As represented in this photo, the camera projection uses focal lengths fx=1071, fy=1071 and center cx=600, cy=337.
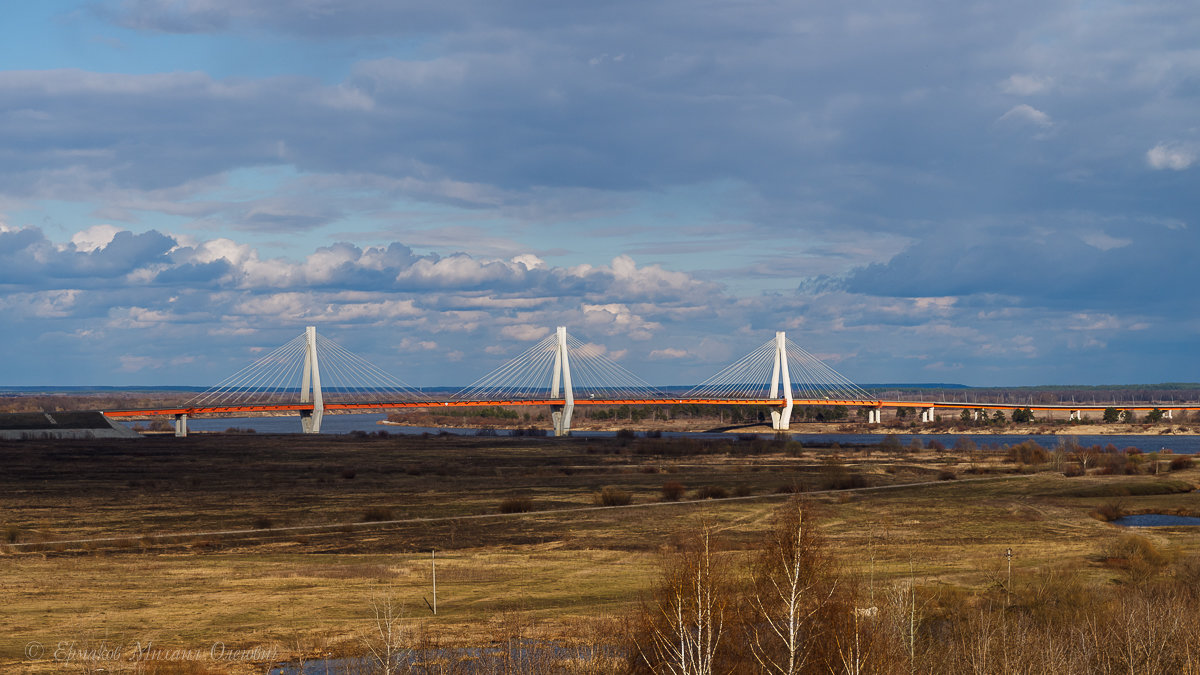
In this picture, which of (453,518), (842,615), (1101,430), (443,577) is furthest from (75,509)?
(1101,430)

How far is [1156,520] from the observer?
56406 mm

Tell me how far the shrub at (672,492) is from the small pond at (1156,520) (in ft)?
78.7

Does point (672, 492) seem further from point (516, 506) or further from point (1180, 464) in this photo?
point (1180, 464)

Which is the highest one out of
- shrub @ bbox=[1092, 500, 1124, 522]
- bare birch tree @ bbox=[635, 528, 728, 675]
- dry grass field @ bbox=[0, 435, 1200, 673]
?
bare birch tree @ bbox=[635, 528, 728, 675]

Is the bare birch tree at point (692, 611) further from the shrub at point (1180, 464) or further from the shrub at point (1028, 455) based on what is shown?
the shrub at point (1028, 455)

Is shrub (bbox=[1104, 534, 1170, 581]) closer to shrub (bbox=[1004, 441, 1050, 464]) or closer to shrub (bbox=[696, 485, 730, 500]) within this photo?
shrub (bbox=[696, 485, 730, 500])

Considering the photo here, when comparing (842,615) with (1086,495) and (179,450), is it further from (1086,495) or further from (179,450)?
(179,450)

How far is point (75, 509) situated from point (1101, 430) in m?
149

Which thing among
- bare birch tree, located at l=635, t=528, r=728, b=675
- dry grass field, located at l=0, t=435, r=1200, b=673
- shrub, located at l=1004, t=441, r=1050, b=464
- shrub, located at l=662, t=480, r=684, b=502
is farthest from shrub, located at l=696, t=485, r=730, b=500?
bare birch tree, located at l=635, t=528, r=728, b=675

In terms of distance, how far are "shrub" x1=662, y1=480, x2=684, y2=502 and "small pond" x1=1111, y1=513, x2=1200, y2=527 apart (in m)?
24.0

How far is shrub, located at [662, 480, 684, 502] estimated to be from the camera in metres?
64.8

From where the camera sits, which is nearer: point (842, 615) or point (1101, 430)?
point (842, 615)

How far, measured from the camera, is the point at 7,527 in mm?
49594

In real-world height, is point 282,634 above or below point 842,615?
below
